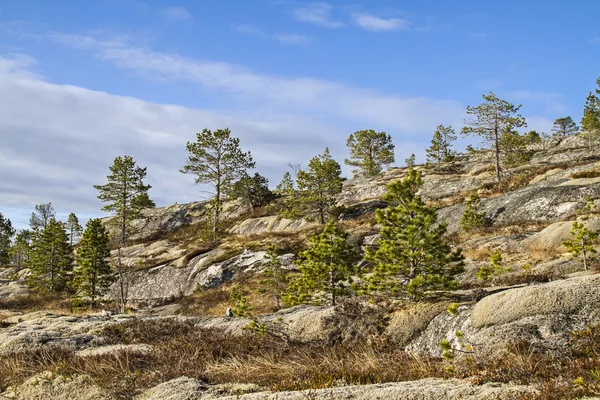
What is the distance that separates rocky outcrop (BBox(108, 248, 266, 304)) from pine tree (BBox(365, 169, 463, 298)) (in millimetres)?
22751

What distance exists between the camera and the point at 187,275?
34969 millimetres

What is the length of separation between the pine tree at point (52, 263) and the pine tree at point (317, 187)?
83.9 feet

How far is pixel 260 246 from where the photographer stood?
35188mm

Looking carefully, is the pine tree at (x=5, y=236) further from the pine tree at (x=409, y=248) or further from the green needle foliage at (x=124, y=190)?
the pine tree at (x=409, y=248)

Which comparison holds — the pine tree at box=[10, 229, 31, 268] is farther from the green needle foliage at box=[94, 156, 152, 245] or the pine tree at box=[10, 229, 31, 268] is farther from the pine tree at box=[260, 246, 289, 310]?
the pine tree at box=[260, 246, 289, 310]

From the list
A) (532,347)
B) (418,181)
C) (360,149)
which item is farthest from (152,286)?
(360,149)

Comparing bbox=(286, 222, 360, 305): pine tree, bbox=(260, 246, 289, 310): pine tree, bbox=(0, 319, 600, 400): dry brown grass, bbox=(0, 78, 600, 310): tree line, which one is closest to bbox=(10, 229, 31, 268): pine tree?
bbox=(0, 78, 600, 310): tree line

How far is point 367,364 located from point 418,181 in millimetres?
5744

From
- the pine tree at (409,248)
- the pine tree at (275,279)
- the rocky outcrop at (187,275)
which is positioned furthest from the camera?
the rocky outcrop at (187,275)

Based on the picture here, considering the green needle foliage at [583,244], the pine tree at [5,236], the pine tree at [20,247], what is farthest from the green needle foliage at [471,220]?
the pine tree at [5,236]

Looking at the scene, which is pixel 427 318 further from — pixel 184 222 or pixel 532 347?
pixel 184 222

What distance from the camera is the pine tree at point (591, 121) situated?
67619 millimetres

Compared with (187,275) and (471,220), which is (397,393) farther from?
(187,275)

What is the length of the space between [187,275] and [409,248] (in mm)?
27589
